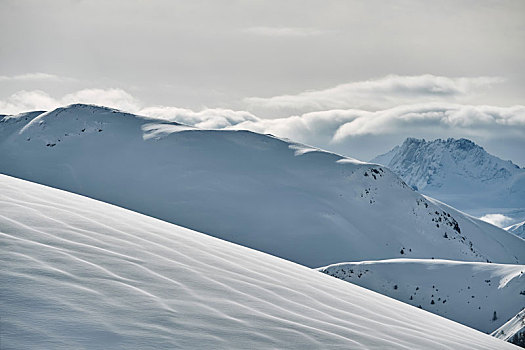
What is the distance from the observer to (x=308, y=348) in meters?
3.96

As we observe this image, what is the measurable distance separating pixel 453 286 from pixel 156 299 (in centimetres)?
1535

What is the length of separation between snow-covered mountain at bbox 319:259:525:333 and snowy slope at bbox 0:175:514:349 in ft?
35.1

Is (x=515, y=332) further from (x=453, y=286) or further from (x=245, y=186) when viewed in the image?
(x=245, y=186)

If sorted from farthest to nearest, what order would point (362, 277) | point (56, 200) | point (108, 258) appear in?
1. point (362, 277)
2. point (56, 200)
3. point (108, 258)

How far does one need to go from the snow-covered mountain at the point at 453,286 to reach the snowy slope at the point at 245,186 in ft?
39.4

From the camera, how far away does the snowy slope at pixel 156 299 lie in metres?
3.47

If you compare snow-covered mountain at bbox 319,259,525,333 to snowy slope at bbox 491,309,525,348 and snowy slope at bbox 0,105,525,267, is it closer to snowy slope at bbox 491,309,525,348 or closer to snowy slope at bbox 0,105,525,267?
snowy slope at bbox 491,309,525,348

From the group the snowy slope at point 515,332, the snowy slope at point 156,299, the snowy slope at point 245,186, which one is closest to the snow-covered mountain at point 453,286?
the snowy slope at point 515,332

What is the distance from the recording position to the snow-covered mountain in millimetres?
16172

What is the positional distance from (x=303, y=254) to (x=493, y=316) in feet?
→ 52.3

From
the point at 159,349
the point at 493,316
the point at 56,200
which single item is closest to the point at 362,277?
the point at 493,316

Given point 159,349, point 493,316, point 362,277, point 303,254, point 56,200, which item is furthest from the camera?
point 303,254

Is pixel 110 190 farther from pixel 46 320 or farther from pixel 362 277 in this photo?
pixel 46 320

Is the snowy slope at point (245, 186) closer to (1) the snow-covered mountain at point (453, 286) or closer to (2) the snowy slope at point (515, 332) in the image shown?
(1) the snow-covered mountain at point (453, 286)
